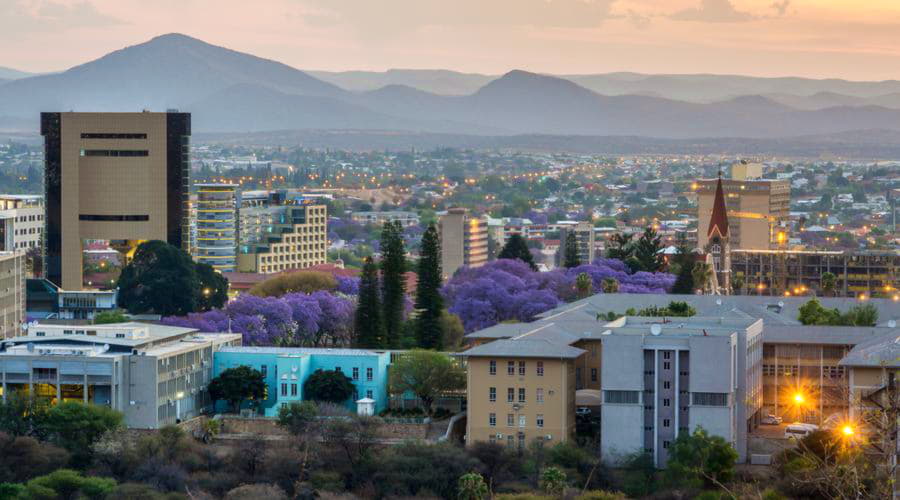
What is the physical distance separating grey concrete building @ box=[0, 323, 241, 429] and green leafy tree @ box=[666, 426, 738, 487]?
16.1 meters

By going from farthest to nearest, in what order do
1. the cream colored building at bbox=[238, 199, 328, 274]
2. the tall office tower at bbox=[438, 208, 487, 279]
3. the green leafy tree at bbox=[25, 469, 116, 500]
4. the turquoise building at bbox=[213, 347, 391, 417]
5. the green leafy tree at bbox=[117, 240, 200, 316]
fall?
the tall office tower at bbox=[438, 208, 487, 279], the cream colored building at bbox=[238, 199, 328, 274], the green leafy tree at bbox=[117, 240, 200, 316], the turquoise building at bbox=[213, 347, 391, 417], the green leafy tree at bbox=[25, 469, 116, 500]

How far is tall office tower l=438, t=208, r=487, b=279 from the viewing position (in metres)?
164

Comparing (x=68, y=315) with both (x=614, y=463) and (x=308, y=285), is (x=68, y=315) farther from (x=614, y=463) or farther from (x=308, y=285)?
(x=614, y=463)

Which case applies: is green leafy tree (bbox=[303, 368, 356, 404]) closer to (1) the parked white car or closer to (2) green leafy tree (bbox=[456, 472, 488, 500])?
(2) green leafy tree (bbox=[456, 472, 488, 500])

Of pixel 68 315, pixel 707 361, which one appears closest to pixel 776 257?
pixel 68 315

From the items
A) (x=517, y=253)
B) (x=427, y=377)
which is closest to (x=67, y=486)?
(x=427, y=377)

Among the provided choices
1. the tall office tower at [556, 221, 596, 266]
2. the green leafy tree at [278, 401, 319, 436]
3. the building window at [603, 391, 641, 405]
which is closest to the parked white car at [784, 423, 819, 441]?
the building window at [603, 391, 641, 405]

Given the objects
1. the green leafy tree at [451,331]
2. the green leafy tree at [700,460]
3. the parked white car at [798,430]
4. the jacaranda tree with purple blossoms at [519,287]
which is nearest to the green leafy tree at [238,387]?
the green leafy tree at [451,331]

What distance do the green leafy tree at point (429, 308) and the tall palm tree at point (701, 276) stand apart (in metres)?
17.4

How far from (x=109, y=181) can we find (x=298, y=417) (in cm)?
4581

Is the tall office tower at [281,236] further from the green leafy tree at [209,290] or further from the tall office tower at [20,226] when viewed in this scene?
the green leafy tree at [209,290]

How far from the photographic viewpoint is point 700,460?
5709 centimetres

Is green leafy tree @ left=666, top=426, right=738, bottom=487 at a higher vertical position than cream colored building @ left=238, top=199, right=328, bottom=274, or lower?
lower

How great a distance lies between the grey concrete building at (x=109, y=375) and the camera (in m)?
64.9
